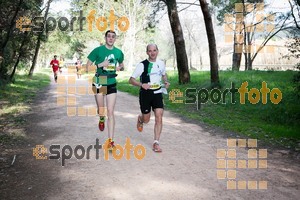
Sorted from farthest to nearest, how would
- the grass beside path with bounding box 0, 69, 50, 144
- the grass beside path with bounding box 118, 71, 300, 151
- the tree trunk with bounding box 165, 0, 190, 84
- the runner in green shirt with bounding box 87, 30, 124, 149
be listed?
the tree trunk with bounding box 165, 0, 190, 84 < the grass beside path with bounding box 118, 71, 300, 151 < the grass beside path with bounding box 0, 69, 50, 144 < the runner in green shirt with bounding box 87, 30, 124, 149

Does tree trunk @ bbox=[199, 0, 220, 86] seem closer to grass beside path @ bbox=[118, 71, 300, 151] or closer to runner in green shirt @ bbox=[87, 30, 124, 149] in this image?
grass beside path @ bbox=[118, 71, 300, 151]

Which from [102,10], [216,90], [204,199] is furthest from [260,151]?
[102,10]

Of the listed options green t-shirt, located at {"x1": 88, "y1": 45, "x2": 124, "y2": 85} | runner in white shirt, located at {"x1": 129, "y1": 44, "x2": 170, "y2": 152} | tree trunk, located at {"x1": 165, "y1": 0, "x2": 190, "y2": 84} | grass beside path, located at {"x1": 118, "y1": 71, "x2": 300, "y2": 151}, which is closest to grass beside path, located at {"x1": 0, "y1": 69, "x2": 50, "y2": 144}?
green t-shirt, located at {"x1": 88, "y1": 45, "x2": 124, "y2": 85}

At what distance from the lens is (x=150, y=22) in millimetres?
19281

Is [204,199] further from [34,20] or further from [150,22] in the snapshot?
→ [34,20]

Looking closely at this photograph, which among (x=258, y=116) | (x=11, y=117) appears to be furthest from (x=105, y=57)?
(x=258, y=116)

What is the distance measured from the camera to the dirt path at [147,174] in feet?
15.1

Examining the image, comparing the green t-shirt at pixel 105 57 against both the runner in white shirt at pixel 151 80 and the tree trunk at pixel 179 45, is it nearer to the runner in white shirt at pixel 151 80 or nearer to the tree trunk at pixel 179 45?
the runner in white shirt at pixel 151 80

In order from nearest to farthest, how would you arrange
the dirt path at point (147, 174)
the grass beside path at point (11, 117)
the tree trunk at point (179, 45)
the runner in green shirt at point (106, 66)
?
the dirt path at point (147, 174), the runner in green shirt at point (106, 66), the grass beside path at point (11, 117), the tree trunk at point (179, 45)

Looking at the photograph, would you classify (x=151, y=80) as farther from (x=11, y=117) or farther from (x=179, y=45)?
(x=179, y=45)

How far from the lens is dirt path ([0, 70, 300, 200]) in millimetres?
4609

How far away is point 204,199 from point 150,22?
1619 cm

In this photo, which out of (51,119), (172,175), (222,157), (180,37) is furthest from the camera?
(180,37)

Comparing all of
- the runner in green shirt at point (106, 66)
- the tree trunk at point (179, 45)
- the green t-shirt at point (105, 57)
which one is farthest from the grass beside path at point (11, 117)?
the tree trunk at point (179, 45)
